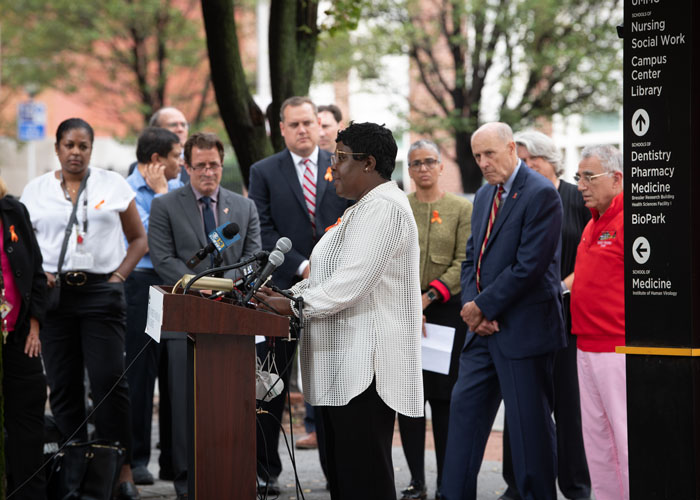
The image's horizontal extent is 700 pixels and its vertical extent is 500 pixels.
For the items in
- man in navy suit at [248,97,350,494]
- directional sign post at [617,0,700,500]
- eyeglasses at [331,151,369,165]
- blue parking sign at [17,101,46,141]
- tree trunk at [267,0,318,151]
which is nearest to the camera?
directional sign post at [617,0,700,500]

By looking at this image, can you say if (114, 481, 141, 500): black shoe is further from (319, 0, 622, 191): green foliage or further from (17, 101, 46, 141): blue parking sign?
(17, 101, 46, 141): blue parking sign

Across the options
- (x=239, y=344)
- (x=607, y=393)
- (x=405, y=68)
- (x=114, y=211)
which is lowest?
(x=607, y=393)

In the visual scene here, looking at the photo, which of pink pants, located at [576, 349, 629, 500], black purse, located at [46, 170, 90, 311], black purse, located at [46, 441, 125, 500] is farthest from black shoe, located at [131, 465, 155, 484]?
pink pants, located at [576, 349, 629, 500]

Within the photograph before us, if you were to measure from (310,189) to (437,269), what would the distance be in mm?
1132

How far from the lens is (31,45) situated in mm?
28562

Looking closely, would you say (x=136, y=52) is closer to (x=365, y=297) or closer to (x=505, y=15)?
(x=505, y=15)

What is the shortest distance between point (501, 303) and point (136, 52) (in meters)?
24.4

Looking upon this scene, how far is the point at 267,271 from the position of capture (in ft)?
14.9

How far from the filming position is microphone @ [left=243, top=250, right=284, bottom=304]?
178 inches

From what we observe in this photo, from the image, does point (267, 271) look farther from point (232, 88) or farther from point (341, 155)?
point (232, 88)

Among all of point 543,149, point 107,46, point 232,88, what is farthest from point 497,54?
point 543,149

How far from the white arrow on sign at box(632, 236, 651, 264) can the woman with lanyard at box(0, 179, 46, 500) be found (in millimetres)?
3787

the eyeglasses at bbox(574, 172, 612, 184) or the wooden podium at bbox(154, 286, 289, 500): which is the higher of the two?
the eyeglasses at bbox(574, 172, 612, 184)

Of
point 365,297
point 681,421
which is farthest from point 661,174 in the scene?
point 365,297
